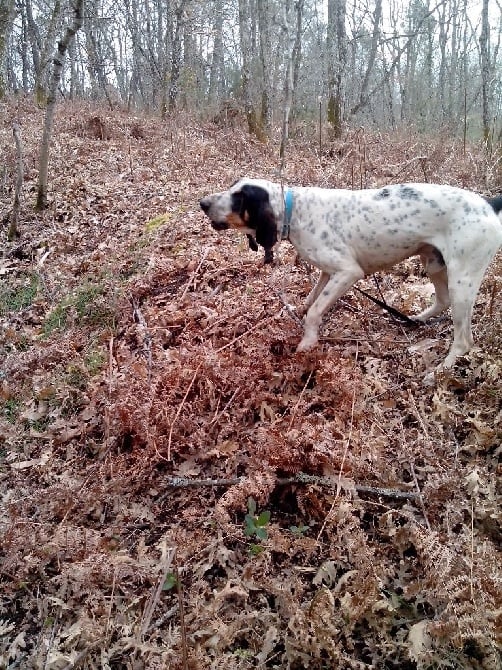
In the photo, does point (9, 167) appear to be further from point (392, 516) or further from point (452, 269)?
point (392, 516)

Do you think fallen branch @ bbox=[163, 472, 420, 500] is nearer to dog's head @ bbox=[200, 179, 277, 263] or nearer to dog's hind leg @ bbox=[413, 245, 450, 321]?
dog's head @ bbox=[200, 179, 277, 263]

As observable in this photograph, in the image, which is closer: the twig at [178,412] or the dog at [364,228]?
the twig at [178,412]

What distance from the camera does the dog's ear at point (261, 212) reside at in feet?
13.2

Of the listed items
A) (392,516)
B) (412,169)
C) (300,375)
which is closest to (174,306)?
(300,375)

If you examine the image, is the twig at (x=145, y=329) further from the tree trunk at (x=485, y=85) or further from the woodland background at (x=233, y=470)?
the tree trunk at (x=485, y=85)

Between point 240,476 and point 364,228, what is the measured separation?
2064 millimetres

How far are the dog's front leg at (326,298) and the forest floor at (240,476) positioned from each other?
0.17m

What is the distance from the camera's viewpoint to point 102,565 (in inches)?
113

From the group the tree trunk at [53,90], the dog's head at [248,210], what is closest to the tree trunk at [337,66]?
the tree trunk at [53,90]

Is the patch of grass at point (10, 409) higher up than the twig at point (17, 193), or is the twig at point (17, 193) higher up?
the twig at point (17, 193)

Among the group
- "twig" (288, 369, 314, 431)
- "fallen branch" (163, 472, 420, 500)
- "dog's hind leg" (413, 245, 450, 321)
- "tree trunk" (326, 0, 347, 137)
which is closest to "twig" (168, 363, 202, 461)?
"fallen branch" (163, 472, 420, 500)

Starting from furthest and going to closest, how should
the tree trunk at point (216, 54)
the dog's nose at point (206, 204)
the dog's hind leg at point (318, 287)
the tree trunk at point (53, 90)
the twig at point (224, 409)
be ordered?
the tree trunk at point (216, 54) < the tree trunk at point (53, 90) < the dog's hind leg at point (318, 287) < the dog's nose at point (206, 204) < the twig at point (224, 409)

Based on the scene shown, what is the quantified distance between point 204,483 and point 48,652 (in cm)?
122

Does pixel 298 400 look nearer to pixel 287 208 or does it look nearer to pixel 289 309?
pixel 289 309
